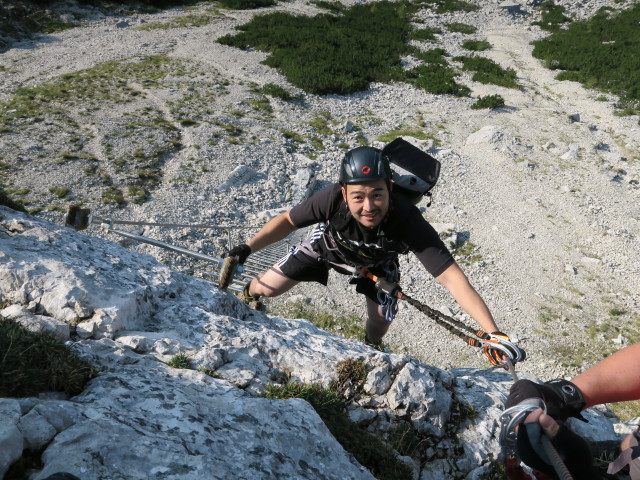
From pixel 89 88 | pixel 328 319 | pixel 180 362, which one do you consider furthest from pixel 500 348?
pixel 89 88

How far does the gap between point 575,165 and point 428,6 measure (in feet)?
73.1

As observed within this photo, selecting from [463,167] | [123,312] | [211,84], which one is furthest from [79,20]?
[123,312]

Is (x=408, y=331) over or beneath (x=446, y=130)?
beneath

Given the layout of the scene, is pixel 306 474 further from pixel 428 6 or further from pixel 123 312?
pixel 428 6

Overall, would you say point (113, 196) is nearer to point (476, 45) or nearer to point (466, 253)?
point (466, 253)

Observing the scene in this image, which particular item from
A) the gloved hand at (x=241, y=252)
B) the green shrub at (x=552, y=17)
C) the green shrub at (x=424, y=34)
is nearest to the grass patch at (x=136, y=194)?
the gloved hand at (x=241, y=252)

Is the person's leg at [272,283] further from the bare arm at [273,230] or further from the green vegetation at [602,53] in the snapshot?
the green vegetation at [602,53]

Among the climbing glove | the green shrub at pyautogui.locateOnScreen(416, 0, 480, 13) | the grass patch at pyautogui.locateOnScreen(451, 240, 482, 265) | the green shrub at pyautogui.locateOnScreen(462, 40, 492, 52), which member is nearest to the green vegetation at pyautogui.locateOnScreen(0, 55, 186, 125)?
the grass patch at pyautogui.locateOnScreen(451, 240, 482, 265)

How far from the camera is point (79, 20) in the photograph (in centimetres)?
Answer: 2470

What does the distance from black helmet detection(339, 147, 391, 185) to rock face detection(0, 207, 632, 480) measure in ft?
5.77

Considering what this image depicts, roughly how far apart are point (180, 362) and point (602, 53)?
88.7 feet

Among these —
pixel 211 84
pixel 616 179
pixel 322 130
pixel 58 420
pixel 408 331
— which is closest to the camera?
pixel 58 420

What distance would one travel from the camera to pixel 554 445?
97.3 inches

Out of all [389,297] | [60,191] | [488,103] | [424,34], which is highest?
[424,34]
